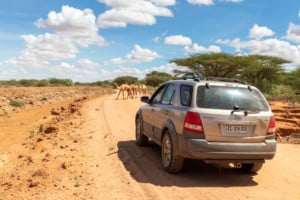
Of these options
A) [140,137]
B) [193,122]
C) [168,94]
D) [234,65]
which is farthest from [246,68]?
[193,122]

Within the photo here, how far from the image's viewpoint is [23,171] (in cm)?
890

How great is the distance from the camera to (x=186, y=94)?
815cm

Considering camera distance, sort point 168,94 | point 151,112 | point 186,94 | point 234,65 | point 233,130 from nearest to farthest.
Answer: point 233,130
point 186,94
point 168,94
point 151,112
point 234,65

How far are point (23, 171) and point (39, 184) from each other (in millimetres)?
1505

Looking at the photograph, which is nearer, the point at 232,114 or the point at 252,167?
the point at 232,114

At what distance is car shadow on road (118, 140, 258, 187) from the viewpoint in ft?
25.3

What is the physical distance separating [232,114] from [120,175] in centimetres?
253

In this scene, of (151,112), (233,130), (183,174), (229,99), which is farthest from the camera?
(151,112)

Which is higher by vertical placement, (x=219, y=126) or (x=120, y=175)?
(x=219, y=126)

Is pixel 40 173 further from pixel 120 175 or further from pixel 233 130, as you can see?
pixel 233 130

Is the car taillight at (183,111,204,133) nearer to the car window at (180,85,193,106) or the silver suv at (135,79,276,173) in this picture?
the silver suv at (135,79,276,173)

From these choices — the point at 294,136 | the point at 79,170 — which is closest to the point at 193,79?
the point at 79,170

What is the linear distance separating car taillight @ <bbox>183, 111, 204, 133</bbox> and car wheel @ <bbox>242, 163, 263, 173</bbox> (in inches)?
67.9

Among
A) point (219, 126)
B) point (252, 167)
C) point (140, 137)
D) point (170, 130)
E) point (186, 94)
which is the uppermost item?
point (186, 94)
